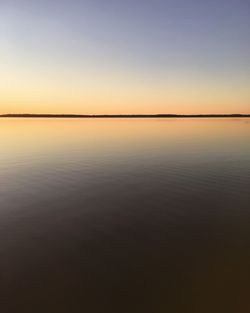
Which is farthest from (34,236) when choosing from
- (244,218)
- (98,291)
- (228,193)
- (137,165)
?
(137,165)

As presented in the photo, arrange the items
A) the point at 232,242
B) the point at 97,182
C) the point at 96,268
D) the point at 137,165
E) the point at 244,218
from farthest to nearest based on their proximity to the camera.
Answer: the point at 137,165 → the point at 97,182 → the point at 244,218 → the point at 232,242 → the point at 96,268

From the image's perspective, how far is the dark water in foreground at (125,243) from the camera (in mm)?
7961

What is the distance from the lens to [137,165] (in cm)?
2708

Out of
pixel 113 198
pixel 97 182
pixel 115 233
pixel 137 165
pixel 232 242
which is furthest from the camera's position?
pixel 137 165

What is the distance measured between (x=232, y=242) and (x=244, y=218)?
2908 millimetres

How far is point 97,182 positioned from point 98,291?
12.8m

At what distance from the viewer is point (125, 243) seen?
11.1 m

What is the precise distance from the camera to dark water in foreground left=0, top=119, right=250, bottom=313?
7961mm

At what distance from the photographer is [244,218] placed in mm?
13750

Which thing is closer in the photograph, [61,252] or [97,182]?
[61,252]

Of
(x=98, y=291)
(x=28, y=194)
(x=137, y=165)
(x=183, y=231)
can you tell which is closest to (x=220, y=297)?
(x=98, y=291)

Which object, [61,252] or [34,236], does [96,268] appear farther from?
[34,236]

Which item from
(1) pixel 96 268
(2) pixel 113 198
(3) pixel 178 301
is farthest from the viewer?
(2) pixel 113 198

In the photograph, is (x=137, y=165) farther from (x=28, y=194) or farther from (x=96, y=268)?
(x=96, y=268)
